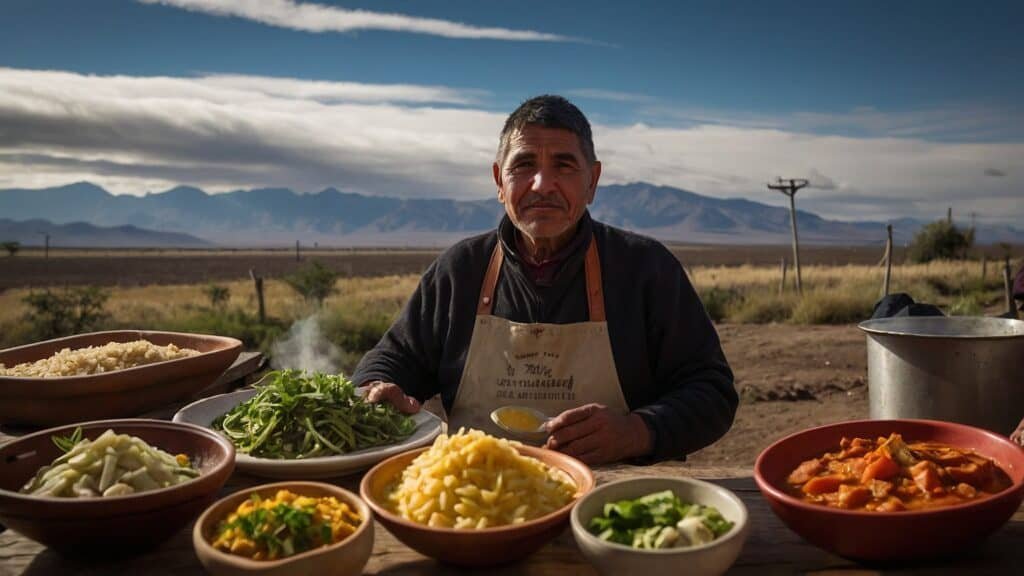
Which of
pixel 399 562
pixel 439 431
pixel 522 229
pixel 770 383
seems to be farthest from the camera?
pixel 770 383

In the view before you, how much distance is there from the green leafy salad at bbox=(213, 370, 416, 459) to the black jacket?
2.00ft

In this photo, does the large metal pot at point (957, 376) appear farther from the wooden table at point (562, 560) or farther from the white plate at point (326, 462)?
the white plate at point (326, 462)

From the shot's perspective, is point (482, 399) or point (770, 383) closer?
point (482, 399)

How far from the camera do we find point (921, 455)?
5.91 feet

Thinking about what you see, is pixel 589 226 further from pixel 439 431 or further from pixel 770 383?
pixel 770 383

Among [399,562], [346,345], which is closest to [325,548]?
[399,562]

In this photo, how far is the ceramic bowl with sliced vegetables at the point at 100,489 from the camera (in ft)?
5.27

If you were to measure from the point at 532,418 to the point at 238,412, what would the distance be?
3.21ft

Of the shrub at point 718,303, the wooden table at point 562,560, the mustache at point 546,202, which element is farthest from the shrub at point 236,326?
the wooden table at point 562,560

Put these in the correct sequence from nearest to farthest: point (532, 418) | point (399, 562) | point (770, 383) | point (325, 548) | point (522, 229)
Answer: point (325, 548)
point (399, 562)
point (532, 418)
point (522, 229)
point (770, 383)

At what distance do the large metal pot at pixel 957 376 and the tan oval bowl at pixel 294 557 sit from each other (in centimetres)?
217

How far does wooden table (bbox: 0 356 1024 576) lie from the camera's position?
5.49ft

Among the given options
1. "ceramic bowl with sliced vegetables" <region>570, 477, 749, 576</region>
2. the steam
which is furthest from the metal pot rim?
the steam

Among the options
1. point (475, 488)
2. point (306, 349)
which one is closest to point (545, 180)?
point (475, 488)
